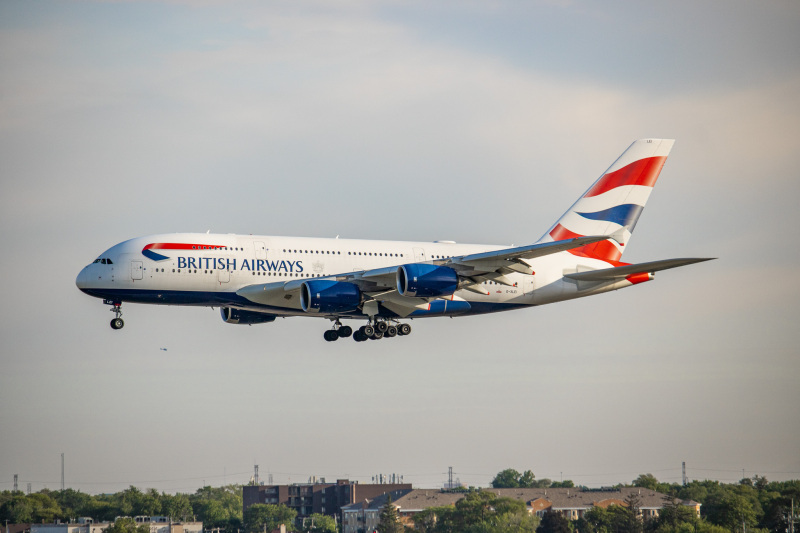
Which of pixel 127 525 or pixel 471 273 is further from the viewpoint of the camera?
pixel 127 525

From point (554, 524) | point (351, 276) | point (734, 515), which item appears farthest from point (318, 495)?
point (351, 276)

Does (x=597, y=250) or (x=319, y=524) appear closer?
(x=597, y=250)

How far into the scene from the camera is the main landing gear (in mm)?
67938

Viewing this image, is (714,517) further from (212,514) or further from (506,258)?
(212,514)

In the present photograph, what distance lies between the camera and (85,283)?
61.3 m

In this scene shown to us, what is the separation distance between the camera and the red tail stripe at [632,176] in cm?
7644

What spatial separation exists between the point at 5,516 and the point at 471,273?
86.7 meters

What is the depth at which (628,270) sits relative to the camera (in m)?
66.8

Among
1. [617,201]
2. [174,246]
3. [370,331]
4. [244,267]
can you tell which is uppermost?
[617,201]

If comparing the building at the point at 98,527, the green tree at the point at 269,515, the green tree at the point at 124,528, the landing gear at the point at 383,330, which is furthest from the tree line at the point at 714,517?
the green tree at the point at 269,515

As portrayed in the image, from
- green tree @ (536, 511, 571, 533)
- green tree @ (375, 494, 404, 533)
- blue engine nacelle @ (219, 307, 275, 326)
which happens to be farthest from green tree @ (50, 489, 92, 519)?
blue engine nacelle @ (219, 307, 275, 326)

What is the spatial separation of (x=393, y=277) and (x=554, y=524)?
127 ft

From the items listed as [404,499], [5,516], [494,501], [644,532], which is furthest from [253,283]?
[5,516]

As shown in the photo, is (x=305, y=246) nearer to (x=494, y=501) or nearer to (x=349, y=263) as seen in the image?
(x=349, y=263)
